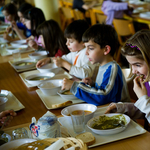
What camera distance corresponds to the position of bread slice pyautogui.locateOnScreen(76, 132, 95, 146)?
0.96m

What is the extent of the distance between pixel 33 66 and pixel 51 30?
546 millimetres

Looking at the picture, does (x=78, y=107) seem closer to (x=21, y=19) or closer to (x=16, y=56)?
(x=16, y=56)

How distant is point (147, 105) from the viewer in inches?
47.3

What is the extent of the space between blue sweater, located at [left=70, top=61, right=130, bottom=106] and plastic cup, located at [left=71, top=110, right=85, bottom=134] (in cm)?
39

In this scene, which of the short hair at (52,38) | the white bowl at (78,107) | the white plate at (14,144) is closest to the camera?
the white plate at (14,144)

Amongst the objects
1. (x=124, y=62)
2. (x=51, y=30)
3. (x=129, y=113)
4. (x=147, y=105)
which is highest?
(x=51, y=30)

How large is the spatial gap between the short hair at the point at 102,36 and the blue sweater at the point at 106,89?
0.14m

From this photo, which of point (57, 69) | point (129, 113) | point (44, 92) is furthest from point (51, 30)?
point (129, 113)

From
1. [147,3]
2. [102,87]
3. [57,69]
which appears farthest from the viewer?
[147,3]

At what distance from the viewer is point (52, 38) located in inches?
102

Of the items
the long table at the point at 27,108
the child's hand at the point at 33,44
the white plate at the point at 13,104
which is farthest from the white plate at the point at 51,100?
the child's hand at the point at 33,44

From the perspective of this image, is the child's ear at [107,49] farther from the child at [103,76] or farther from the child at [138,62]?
the child at [138,62]

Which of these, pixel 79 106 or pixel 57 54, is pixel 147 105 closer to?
pixel 79 106

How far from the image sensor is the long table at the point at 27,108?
95cm
